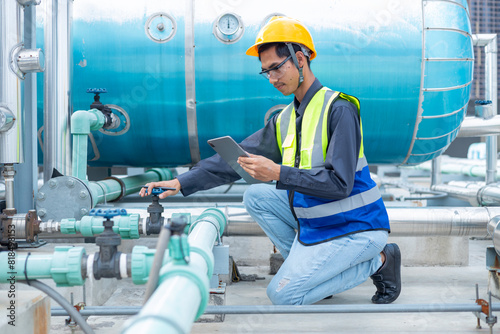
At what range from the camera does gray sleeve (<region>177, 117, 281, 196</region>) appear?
209cm

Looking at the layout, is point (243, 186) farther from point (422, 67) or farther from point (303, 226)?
point (303, 226)

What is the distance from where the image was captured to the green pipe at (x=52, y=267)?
4.05 feet

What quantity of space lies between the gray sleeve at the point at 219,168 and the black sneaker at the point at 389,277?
24.5 inches

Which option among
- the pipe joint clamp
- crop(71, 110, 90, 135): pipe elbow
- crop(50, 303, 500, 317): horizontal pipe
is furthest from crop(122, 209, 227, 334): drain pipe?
crop(71, 110, 90, 135): pipe elbow

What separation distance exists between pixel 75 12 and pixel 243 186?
81.9 inches

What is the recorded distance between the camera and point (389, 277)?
2.14 meters

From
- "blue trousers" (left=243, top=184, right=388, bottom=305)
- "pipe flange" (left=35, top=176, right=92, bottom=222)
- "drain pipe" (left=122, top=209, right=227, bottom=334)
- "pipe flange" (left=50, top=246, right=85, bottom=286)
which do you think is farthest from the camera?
"pipe flange" (left=35, top=176, right=92, bottom=222)

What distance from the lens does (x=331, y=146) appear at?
1.81 m

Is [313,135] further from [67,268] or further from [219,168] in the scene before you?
[67,268]

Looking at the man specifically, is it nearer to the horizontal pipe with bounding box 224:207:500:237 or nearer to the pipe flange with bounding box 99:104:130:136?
the horizontal pipe with bounding box 224:207:500:237

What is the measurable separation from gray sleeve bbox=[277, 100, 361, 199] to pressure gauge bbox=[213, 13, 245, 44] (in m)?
1.15

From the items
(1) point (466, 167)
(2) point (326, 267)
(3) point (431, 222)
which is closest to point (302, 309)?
(2) point (326, 267)

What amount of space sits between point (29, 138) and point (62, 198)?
30 centimetres

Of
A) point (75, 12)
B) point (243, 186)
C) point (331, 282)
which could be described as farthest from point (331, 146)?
point (243, 186)
